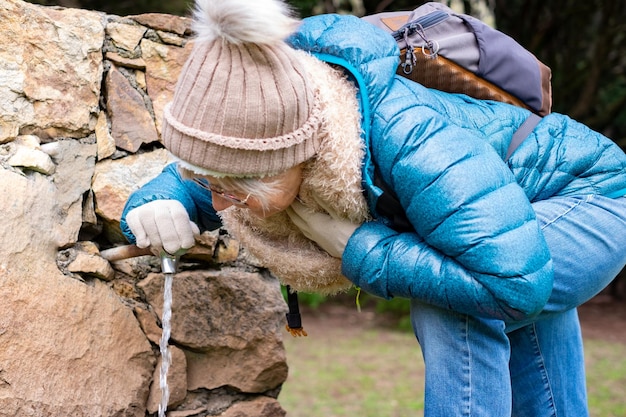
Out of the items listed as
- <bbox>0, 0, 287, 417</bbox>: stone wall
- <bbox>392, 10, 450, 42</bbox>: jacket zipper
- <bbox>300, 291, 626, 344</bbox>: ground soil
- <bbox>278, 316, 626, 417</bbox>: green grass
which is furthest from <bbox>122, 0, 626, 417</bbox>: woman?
<bbox>300, 291, 626, 344</bbox>: ground soil

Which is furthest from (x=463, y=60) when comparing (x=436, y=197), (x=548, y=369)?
(x=548, y=369)

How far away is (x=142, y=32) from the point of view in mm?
2277

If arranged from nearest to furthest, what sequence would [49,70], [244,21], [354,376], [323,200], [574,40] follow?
[244,21] < [323,200] < [49,70] < [354,376] < [574,40]

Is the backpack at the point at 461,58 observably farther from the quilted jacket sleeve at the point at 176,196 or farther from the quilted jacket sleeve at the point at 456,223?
the quilted jacket sleeve at the point at 176,196

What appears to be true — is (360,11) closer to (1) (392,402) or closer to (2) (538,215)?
(1) (392,402)

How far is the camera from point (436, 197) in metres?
1.57

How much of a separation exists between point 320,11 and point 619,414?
3.74 metres

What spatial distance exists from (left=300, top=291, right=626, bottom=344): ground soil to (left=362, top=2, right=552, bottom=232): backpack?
3923mm

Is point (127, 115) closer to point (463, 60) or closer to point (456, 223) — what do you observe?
point (463, 60)

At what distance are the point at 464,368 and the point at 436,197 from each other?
0.41 meters

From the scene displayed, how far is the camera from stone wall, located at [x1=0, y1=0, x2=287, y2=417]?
1911 mm

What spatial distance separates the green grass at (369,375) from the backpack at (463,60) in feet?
7.36

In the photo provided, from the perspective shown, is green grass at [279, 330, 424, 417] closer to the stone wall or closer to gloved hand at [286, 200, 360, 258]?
the stone wall

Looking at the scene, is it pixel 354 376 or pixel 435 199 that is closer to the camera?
pixel 435 199
